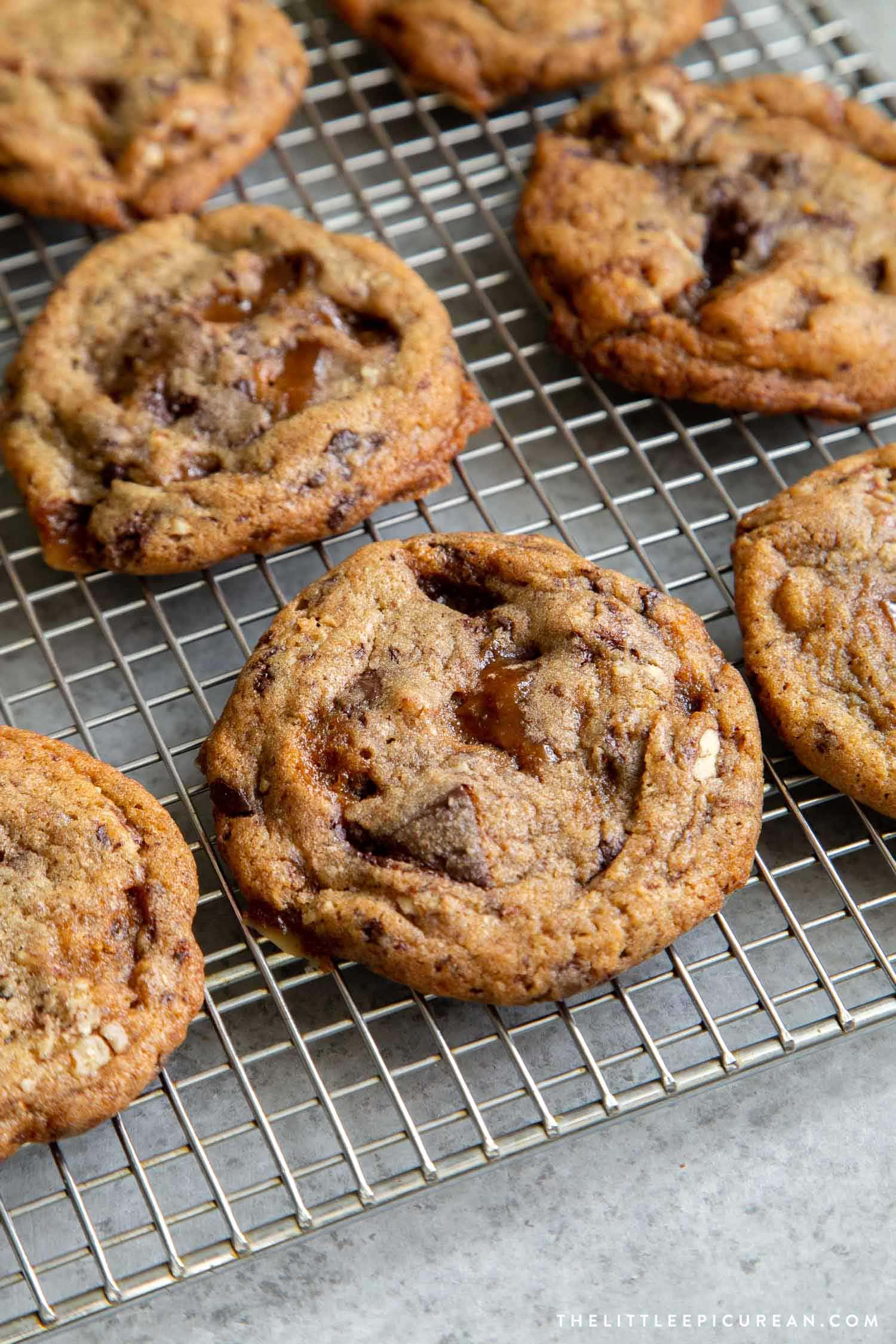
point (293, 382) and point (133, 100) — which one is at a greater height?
point (133, 100)

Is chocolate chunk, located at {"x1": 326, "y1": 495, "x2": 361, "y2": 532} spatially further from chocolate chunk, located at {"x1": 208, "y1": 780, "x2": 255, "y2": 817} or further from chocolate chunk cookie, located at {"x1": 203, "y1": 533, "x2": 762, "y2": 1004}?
chocolate chunk, located at {"x1": 208, "y1": 780, "x2": 255, "y2": 817}

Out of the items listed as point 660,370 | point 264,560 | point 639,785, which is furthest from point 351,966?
point 660,370

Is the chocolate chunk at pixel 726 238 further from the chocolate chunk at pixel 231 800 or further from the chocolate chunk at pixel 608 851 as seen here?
the chocolate chunk at pixel 231 800

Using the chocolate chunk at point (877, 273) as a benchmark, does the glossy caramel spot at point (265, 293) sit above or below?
above

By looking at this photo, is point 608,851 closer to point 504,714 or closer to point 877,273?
point 504,714

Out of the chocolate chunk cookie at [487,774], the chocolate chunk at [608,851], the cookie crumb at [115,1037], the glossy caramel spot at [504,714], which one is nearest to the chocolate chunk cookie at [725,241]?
the chocolate chunk cookie at [487,774]

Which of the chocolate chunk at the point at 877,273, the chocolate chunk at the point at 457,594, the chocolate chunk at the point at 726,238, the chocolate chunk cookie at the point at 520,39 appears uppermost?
the chocolate chunk cookie at the point at 520,39

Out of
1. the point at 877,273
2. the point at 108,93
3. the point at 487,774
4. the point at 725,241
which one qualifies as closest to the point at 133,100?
the point at 108,93
